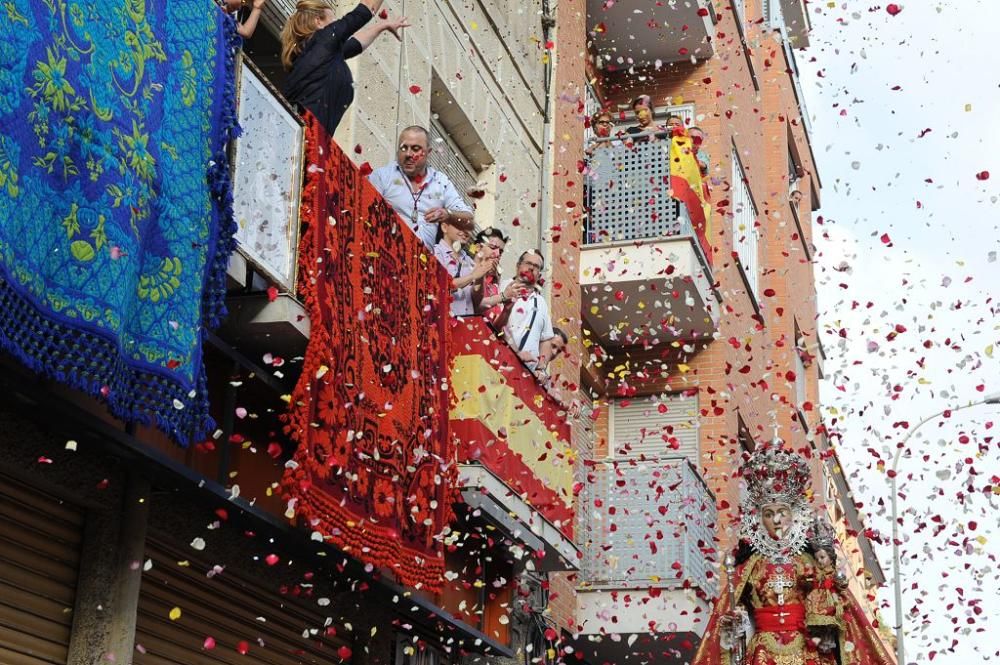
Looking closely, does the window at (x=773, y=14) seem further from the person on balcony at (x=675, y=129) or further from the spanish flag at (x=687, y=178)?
the spanish flag at (x=687, y=178)

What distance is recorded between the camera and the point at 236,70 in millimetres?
8898

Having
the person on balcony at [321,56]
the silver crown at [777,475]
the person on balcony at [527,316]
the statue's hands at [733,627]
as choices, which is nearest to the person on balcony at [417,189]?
the person on balcony at [527,316]

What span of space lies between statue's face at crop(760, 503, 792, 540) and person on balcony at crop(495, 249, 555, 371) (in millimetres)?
2345

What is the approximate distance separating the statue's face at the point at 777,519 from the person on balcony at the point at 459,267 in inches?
106

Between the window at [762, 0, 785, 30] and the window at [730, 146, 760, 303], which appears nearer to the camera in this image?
the window at [730, 146, 760, 303]

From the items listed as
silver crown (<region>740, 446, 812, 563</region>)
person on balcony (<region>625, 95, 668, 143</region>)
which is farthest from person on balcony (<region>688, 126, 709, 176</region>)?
silver crown (<region>740, 446, 812, 563</region>)

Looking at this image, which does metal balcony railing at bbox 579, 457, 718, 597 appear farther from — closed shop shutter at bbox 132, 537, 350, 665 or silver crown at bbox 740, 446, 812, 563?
closed shop shutter at bbox 132, 537, 350, 665

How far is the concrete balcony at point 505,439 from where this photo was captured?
39.9 ft

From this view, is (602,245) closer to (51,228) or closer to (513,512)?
(513,512)

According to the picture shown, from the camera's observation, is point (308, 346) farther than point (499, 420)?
No

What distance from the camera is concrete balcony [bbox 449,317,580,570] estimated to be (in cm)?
1216

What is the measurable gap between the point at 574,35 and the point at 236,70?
33.7 ft

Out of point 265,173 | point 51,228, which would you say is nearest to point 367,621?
point 265,173

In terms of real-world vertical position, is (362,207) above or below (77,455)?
above
